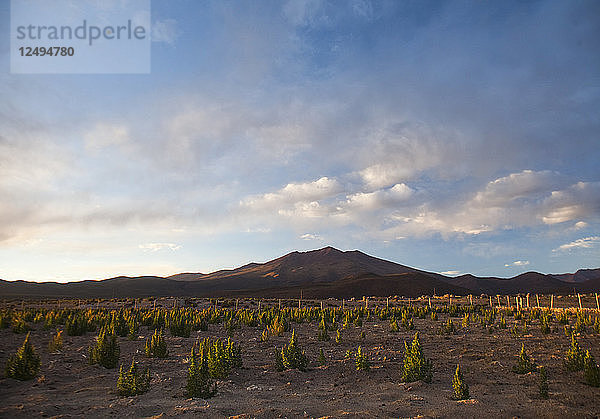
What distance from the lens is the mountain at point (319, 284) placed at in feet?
277

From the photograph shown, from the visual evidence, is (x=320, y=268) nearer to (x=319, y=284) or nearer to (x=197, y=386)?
(x=319, y=284)

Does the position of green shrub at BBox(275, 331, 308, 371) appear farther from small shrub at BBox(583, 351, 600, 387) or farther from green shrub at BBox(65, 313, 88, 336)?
green shrub at BBox(65, 313, 88, 336)

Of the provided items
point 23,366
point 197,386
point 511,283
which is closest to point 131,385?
point 197,386

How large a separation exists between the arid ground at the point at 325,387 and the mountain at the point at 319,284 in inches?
2247

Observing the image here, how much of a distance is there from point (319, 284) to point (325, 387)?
3609 inches

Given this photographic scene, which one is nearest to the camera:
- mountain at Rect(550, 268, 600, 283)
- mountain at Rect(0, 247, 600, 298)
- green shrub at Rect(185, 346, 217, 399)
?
green shrub at Rect(185, 346, 217, 399)

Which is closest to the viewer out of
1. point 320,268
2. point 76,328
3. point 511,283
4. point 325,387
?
point 325,387

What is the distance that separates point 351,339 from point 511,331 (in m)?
8.35

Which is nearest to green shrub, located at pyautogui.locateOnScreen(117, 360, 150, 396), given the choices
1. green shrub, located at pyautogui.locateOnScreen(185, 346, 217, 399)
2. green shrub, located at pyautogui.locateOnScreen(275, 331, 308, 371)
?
green shrub, located at pyautogui.locateOnScreen(185, 346, 217, 399)

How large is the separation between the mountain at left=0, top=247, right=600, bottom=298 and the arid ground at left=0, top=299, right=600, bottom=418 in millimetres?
57072

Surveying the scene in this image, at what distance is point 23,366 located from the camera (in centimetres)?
1016

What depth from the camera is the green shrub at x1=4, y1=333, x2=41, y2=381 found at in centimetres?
1004

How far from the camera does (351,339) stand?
53.6ft

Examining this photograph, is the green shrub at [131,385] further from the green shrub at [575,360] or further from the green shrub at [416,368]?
the green shrub at [575,360]
